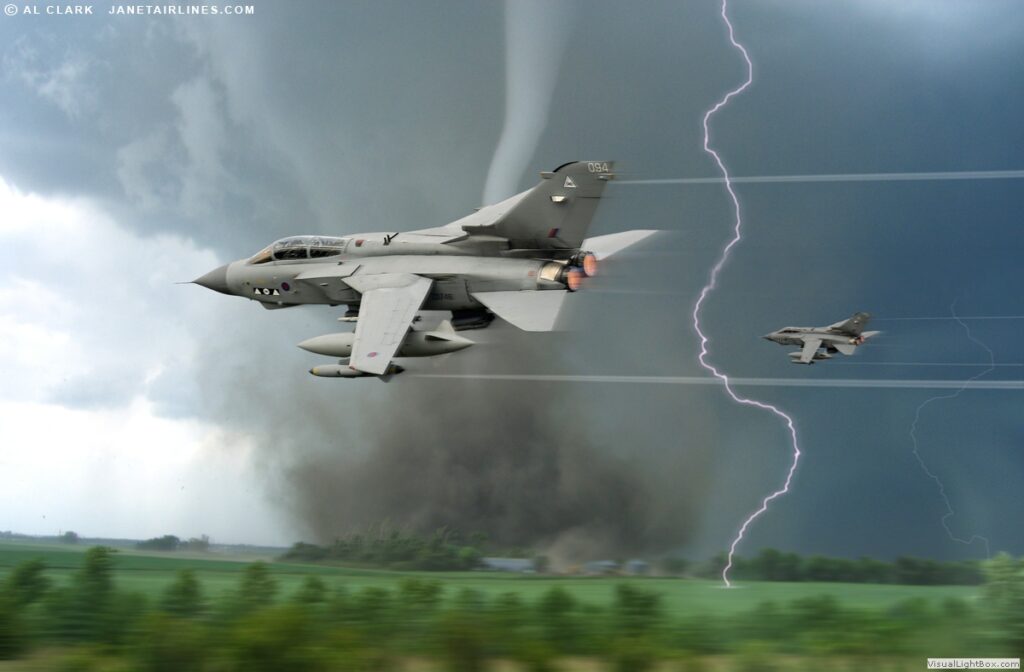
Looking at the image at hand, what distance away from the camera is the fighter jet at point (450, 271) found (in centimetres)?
1823

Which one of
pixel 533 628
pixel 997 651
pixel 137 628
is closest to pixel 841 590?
pixel 997 651

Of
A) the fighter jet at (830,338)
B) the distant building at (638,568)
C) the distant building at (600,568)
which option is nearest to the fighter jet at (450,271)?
the fighter jet at (830,338)

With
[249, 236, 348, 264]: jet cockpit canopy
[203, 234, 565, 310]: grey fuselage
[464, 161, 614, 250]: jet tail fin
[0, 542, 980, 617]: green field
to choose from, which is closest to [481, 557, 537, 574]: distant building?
[0, 542, 980, 617]: green field

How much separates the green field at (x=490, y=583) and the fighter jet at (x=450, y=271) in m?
4.61

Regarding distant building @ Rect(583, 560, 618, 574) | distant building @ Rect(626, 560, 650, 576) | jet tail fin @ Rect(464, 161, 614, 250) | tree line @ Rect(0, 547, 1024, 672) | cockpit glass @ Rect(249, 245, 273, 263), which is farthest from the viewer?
cockpit glass @ Rect(249, 245, 273, 263)

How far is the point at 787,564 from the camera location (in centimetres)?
1295

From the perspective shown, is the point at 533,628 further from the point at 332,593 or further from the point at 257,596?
the point at 257,596

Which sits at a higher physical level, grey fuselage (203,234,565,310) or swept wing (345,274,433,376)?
grey fuselage (203,234,565,310)

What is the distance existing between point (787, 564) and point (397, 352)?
27.6ft

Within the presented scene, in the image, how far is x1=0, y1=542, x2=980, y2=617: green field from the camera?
11.1 m

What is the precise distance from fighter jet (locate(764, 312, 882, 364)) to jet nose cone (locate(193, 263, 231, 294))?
42.0ft

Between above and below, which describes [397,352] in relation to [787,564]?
above

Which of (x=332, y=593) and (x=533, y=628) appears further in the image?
(x=332, y=593)

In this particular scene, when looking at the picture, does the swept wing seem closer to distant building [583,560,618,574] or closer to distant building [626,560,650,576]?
distant building [583,560,618,574]
